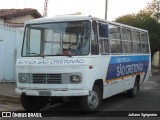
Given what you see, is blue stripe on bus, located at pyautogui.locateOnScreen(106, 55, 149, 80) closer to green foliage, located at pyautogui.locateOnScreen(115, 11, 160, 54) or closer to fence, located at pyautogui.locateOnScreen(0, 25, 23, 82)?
fence, located at pyautogui.locateOnScreen(0, 25, 23, 82)

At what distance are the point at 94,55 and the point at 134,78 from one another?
4536 mm

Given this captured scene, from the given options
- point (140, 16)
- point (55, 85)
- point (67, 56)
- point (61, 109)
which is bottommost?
point (61, 109)

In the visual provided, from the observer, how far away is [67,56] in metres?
10.6

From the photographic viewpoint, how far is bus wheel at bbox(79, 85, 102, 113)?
10458mm

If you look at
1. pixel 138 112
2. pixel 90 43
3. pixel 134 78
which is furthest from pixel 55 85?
pixel 134 78

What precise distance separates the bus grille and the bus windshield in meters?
0.67

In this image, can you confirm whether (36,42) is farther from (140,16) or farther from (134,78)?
(140,16)

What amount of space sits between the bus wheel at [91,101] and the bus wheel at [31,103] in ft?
5.08

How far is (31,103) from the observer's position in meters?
11.4

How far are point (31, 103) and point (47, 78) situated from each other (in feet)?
4.20

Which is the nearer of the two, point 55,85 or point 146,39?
point 55,85

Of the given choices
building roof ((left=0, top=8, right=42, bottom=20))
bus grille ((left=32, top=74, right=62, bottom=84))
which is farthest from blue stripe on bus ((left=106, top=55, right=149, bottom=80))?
building roof ((left=0, top=8, right=42, bottom=20))

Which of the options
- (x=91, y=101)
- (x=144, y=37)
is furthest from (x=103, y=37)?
(x=144, y=37)

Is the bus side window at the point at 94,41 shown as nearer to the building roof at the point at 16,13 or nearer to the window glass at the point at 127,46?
the window glass at the point at 127,46
